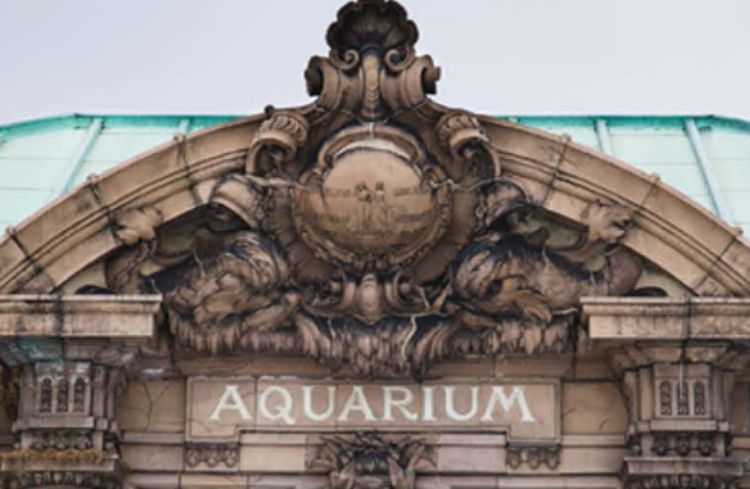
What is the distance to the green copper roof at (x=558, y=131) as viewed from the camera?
3297 centimetres

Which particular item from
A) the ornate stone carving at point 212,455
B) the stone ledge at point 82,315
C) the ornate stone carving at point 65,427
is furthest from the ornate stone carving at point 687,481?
the ornate stone carving at point 65,427

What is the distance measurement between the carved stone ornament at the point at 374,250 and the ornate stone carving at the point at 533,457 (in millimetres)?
1013

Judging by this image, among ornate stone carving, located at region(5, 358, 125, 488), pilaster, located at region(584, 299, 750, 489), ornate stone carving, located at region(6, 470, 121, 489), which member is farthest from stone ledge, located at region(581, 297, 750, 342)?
ornate stone carving, located at region(6, 470, 121, 489)

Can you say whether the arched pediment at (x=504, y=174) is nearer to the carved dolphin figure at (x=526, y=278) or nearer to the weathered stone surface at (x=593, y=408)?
the carved dolphin figure at (x=526, y=278)

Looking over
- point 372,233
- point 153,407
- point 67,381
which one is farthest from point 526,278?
point 67,381

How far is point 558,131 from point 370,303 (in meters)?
7.16

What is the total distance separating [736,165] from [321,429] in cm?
669

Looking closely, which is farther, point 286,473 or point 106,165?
point 106,165

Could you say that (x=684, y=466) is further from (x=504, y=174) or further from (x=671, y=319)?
(x=504, y=174)

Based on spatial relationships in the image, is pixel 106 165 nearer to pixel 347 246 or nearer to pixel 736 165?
pixel 347 246

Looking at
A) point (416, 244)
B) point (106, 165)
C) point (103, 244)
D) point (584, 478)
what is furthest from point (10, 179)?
point (584, 478)

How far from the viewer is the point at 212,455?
30.4 metres


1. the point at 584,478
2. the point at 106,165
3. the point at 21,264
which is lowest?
the point at 584,478

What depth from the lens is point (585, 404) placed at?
100 ft
